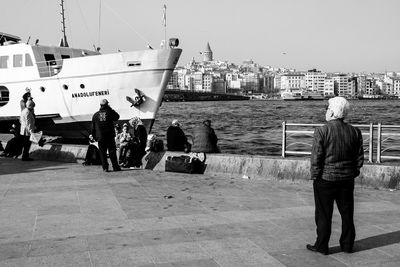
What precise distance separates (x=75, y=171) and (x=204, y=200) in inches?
165

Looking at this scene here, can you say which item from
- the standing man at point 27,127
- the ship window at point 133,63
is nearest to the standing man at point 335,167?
the standing man at point 27,127

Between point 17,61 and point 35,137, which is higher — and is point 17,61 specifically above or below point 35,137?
above

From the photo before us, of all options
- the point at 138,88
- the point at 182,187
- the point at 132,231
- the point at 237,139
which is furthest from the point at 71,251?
the point at 237,139

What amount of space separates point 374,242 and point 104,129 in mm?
6559

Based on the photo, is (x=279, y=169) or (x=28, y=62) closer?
(x=279, y=169)

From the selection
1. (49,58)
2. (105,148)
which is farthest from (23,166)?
(49,58)

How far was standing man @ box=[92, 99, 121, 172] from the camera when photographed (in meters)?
10.5

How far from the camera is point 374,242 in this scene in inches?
212

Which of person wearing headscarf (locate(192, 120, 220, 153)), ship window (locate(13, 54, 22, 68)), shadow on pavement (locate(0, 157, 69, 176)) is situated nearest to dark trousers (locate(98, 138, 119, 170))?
shadow on pavement (locate(0, 157, 69, 176))

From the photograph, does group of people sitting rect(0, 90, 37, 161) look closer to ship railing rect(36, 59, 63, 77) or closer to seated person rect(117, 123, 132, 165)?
seated person rect(117, 123, 132, 165)

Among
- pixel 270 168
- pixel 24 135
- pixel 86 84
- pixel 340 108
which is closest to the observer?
pixel 340 108

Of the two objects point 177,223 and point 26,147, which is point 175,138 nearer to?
point 26,147

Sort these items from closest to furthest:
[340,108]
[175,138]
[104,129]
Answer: [340,108] < [104,129] < [175,138]

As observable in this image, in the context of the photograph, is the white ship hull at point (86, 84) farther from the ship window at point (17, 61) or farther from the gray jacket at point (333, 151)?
the gray jacket at point (333, 151)
